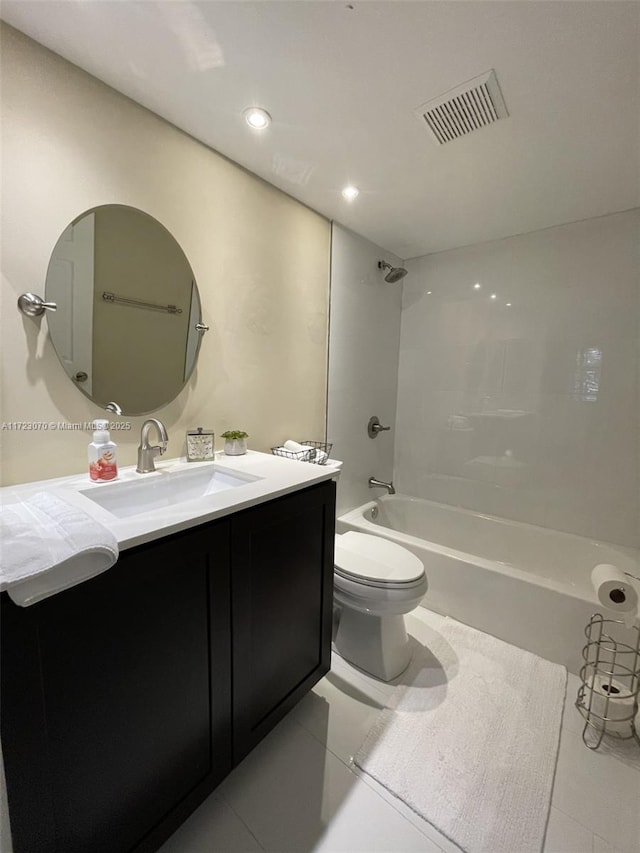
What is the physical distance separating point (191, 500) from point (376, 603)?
905 mm

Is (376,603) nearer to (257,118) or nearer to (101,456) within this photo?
(101,456)

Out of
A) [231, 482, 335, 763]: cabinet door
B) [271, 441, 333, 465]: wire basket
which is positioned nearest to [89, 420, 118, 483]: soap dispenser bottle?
[231, 482, 335, 763]: cabinet door

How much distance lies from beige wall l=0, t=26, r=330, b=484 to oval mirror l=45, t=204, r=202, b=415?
0.13ft

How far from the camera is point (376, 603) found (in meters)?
1.52

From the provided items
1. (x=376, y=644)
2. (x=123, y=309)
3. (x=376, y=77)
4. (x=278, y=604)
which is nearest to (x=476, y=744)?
(x=376, y=644)

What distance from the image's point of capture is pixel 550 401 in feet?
7.32

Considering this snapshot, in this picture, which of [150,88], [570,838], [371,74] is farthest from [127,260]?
[570,838]

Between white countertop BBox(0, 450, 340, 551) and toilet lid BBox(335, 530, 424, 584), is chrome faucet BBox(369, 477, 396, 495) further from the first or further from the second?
white countertop BBox(0, 450, 340, 551)

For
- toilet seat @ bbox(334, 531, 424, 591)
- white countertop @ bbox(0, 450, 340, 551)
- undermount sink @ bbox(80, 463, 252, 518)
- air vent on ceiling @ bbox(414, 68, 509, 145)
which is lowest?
toilet seat @ bbox(334, 531, 424, 591)

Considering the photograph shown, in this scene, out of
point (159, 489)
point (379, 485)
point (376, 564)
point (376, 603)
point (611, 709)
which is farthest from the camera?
point (379, 485)

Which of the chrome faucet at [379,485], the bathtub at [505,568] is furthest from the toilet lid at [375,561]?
the chrome faucet at [379,485]

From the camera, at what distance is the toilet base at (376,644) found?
1.58m

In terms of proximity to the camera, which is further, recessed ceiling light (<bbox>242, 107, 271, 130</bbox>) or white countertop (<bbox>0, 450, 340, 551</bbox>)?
recessed ceiling light (<bbox>242, 107, 271, 130</bbox>)

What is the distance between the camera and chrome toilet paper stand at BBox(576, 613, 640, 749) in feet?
4.43
